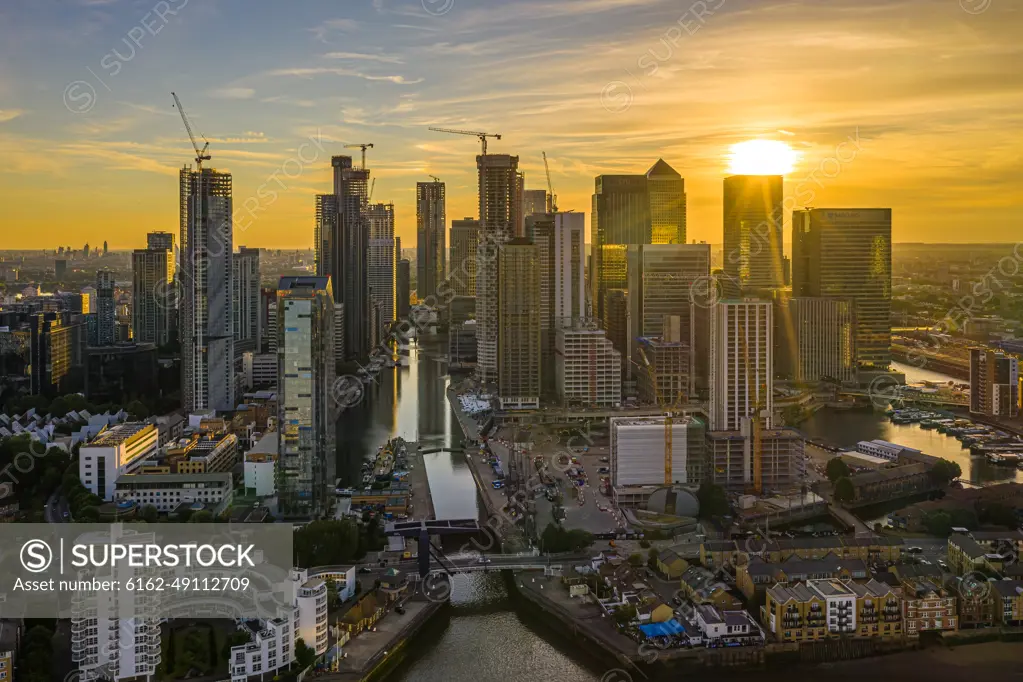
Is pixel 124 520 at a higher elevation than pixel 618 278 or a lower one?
lower

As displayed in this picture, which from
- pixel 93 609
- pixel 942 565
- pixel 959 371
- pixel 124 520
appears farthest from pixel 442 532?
pixel 959 371

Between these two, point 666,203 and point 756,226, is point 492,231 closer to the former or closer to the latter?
point 756,226

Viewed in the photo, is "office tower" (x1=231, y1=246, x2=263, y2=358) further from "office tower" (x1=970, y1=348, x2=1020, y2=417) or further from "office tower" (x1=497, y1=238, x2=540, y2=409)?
"office tower" (x1=970, y1=348, x2=1020, y2=417)

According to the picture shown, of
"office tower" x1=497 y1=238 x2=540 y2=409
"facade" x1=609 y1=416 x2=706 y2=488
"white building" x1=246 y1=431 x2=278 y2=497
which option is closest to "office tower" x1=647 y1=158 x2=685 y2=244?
"office tower" x1=497 y1=238 x2=540 y2=409

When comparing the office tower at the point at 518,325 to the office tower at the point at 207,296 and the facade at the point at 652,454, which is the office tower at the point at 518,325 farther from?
the facade at the point at 652,454

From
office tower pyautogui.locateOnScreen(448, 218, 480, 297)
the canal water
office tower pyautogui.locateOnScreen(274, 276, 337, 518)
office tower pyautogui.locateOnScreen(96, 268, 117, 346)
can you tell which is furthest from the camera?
office tower pyautogui.locateOnScreen(448, 218, 480, 297)

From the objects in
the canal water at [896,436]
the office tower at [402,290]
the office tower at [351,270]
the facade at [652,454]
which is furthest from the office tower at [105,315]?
the canal water at [896,436]

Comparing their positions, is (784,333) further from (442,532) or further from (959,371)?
(442,532)
